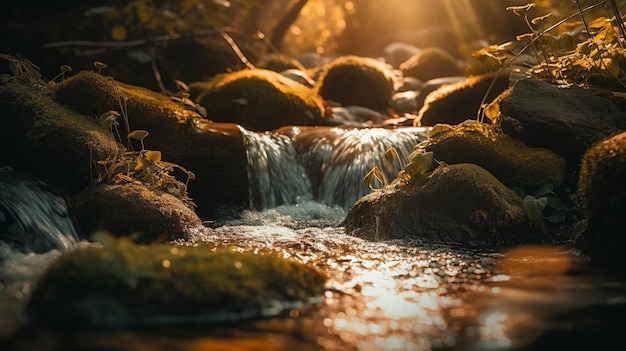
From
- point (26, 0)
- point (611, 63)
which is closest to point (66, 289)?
point (611, 63)

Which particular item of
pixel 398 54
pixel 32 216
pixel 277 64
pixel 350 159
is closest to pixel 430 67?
pixel 277 64

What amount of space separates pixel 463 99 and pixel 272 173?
3399 millimetres

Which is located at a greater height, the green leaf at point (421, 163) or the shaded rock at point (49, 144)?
the shaded rock at point (49, 144)

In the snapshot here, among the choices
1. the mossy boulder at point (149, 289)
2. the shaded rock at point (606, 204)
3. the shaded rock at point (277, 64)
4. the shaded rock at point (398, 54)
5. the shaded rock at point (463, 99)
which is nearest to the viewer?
the mossy boulder at point (149, 289)

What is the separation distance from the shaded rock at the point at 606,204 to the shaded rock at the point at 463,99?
16.3 ft

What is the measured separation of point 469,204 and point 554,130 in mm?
1672

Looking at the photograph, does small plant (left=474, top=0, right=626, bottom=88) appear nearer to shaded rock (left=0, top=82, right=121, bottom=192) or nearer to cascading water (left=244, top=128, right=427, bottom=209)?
cascading water (left=244, top=128, right=427, bottom=209)

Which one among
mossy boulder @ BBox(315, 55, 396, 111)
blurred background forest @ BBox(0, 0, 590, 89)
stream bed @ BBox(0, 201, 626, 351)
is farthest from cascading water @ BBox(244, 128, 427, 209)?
mossy boulder @ BBox(315, 55, 396, 111)

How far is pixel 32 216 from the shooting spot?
5.77 meters

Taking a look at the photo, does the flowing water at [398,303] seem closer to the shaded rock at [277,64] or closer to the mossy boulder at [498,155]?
the mossy boulder at [498,155]

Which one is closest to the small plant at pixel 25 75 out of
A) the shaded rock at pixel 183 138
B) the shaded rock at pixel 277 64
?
the shaded rock at pixel 183 138

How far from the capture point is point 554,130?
7379mm

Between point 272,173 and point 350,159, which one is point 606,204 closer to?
point 350,159

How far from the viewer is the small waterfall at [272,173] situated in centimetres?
820
